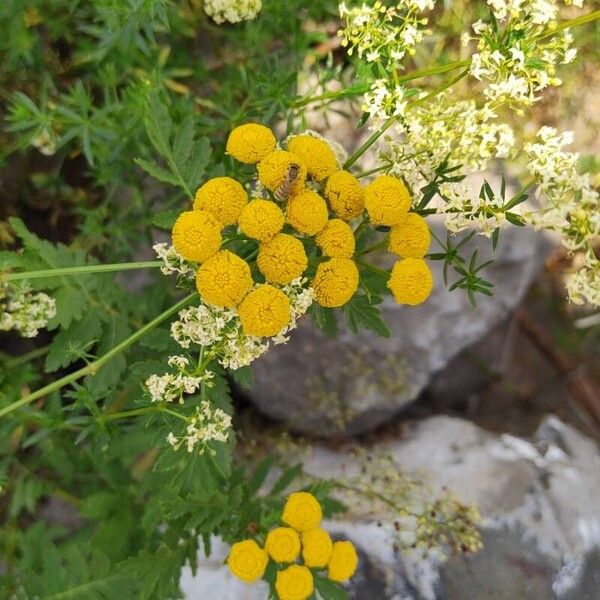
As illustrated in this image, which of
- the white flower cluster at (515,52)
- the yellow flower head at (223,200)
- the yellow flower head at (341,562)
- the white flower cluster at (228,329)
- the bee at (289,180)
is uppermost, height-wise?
the white flower cluster at (515,52)

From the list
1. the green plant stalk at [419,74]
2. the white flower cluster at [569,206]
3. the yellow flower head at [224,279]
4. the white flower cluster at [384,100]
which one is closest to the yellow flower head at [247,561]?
the yellow flower head at [224,279]

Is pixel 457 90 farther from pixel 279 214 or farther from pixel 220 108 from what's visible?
pixel 279 214

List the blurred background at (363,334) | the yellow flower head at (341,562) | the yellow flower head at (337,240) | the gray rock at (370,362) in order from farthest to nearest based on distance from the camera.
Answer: the gray rock at (370,362) → the blurred background at (363,334) → the yellow flower head at (341,562) → the yellow flower head at (337,240)

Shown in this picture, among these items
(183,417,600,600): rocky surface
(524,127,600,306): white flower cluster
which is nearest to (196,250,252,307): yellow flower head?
(524,127,600,306): white flower cluster

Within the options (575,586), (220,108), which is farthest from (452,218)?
(575,586)

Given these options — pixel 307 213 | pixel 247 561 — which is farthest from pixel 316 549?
pixel 307 213

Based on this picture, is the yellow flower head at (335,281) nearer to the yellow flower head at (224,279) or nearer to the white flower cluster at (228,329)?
the white flower cluster at (228,329)

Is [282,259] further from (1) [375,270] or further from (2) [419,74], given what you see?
(2) [419,74]
